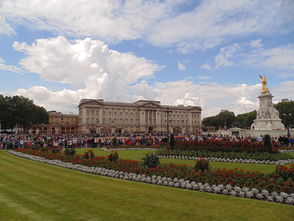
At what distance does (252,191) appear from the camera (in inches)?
338

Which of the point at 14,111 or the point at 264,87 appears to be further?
the point at 14,111

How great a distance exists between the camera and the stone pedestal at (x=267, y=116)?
147 feet

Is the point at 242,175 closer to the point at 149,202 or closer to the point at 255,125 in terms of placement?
the point at 149,202

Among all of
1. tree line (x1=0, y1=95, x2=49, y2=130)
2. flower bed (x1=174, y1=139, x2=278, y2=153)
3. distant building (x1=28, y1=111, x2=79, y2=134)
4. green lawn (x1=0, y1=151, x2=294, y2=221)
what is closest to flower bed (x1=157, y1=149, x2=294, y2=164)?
flower bed (x1=174, y1=139, x2=278, y2=153)

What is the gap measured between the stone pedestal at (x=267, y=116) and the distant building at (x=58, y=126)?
3064 inches

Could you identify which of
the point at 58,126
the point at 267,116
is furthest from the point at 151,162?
the point at 58,126

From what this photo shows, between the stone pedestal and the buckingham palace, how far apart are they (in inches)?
2553

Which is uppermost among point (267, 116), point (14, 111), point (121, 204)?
point (14, 111)

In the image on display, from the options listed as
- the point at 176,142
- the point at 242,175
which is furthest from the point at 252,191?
the point at 176,142

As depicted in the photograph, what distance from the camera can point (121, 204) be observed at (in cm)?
780

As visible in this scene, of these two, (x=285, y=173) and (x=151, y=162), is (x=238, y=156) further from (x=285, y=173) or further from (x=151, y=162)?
(x=285, y=173)

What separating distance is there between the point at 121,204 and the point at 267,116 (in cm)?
4426

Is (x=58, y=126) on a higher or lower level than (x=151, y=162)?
higher

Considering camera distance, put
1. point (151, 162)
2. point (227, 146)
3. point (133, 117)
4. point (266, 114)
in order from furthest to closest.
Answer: point (133, 117) → point (266, 114) → point (227, 146) → point (151, 162)
